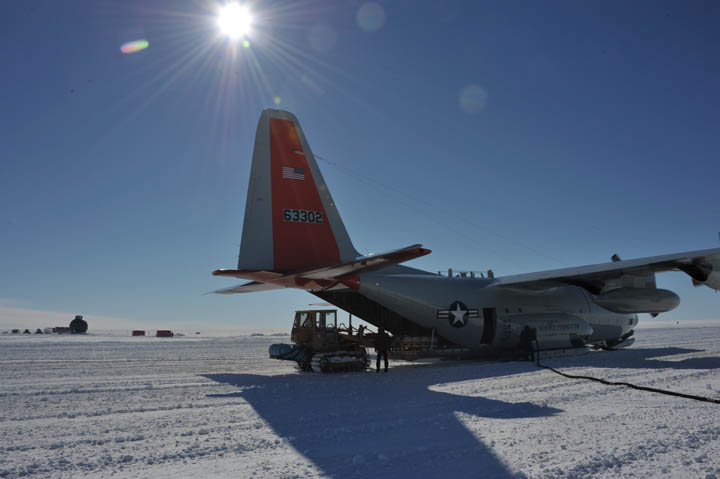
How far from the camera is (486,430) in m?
6.48

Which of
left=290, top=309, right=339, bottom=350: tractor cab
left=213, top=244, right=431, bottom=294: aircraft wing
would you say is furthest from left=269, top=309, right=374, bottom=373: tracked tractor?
left=213, top=244, right=431, bottom=294: aircraft wing

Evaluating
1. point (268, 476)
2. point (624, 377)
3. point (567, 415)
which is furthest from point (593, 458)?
point (624, 377)

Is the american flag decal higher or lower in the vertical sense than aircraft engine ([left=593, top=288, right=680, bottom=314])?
higher

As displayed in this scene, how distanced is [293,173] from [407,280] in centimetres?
571

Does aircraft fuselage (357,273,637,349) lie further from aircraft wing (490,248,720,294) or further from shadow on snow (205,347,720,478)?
shadow on snow (205,347,720,478)

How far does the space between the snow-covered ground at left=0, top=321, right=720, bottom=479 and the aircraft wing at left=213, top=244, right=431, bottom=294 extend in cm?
250

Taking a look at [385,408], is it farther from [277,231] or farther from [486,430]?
[277,231]

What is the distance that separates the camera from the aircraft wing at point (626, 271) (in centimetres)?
1524

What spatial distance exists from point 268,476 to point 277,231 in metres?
8.61

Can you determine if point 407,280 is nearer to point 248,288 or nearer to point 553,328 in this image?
point 248,288

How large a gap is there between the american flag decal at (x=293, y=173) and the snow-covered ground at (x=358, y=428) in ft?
17.4

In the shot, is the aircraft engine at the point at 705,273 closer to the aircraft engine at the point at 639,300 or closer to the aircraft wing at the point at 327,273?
the aircraft engine at the point at 639,300

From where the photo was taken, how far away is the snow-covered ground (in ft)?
16.2

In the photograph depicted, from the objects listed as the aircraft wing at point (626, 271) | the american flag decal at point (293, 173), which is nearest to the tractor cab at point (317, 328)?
the american flag decal at point (293, 173)
